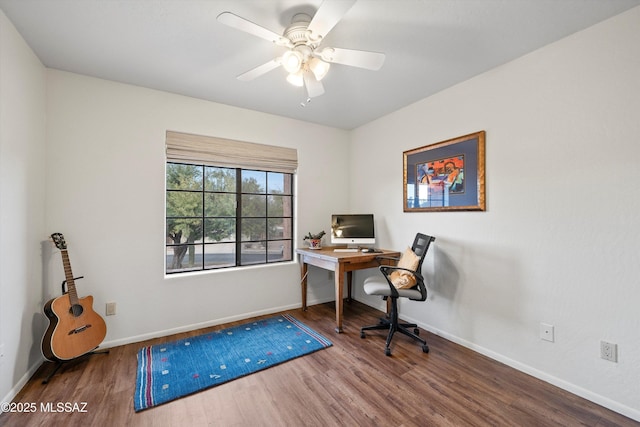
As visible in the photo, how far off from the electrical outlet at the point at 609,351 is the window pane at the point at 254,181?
3248mm

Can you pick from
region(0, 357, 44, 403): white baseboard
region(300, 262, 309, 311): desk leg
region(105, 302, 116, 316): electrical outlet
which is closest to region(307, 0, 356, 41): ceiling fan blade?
region(300, 262, 309, 311): desk leg

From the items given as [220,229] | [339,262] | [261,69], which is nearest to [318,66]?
[261,69]

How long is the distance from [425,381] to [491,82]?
248 cm

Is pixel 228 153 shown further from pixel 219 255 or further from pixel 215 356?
pixel 215 356

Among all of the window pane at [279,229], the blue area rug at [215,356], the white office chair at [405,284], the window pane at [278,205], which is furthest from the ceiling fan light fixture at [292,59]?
the blue area rug at [215,356]

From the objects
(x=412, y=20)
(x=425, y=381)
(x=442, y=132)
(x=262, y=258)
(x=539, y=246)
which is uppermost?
(x=412, y=20)

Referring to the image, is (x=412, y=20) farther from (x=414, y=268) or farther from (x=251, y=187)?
(x=251, y=187)

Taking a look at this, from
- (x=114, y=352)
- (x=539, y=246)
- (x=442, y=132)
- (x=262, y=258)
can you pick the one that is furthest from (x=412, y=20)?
(x=114, y=352)

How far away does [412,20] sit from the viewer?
1750 millimetres

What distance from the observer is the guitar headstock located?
7.13 ft

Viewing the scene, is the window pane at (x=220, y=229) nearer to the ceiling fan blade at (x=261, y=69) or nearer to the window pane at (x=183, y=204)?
the window pane at (x=183, y=204)

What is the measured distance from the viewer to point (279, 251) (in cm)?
358

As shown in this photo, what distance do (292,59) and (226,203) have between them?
6.39 feet

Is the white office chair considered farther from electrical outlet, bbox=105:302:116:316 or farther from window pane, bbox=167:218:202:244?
electrical outlet, bbox=105:302:116:316
